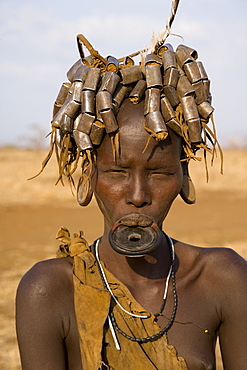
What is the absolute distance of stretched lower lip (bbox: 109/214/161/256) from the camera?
2119 mm

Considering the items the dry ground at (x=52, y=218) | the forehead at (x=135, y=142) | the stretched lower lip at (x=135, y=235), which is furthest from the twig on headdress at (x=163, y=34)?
the dry ground at (x=52, y=218)

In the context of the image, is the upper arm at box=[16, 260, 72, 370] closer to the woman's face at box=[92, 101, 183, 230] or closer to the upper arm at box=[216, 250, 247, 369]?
the woman's face at box=[92, 101, 183, 230]

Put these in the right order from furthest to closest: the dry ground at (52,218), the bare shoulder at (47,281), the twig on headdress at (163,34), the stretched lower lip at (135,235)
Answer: the dry ground at (52,218) → the twig on headdress at (163,34) → the bare shoulder at (47,281) → the stretched lower lip at (135,235)

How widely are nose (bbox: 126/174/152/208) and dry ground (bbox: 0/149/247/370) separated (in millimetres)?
3608

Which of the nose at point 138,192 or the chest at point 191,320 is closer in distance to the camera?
the nose at point 138,192

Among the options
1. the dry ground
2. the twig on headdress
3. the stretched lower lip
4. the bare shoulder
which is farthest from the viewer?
the dry ground

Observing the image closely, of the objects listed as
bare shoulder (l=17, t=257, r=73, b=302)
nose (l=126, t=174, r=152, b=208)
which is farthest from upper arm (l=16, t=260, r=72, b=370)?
nose (l=126, t=174, r=152, b=208)

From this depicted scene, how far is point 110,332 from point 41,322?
263mm

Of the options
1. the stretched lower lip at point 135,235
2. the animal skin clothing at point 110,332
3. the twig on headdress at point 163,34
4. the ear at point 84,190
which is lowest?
the animal skin clothing at point 110,332

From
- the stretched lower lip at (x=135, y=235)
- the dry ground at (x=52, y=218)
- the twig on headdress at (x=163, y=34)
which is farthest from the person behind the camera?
the dry ground at (x=52, y=218)

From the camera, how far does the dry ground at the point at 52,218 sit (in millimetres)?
8312

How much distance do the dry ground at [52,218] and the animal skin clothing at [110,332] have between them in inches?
131

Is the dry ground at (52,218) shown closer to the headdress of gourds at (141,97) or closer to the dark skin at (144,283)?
the dark skin at (144,283)

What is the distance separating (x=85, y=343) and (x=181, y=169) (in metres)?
0.76
